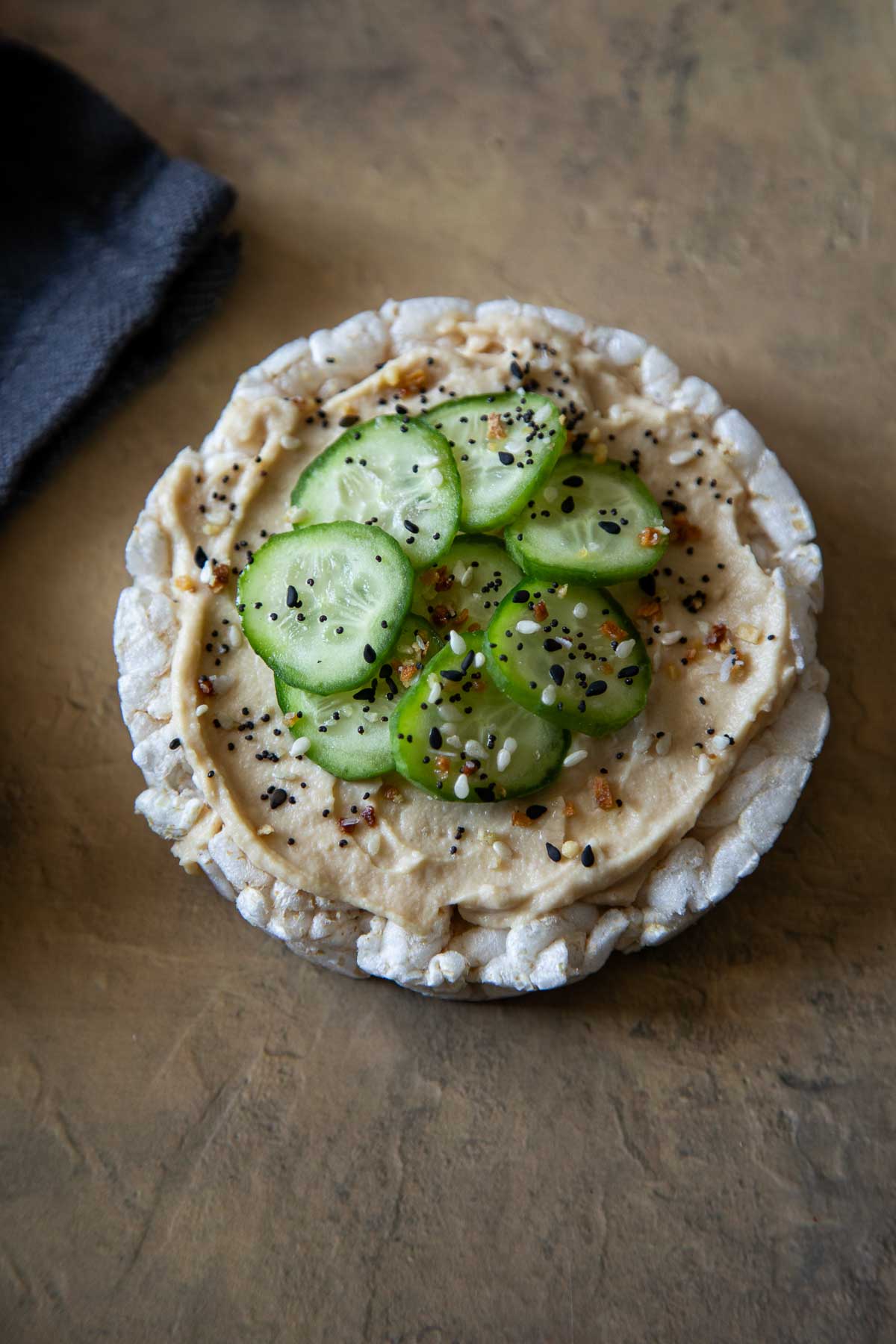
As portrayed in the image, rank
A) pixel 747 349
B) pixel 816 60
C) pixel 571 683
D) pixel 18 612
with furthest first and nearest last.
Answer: pixel 816 60 < pixel 747 349 < pixel 18 612 < pixel 571 683

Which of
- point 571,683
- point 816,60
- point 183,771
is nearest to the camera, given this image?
point 571,683

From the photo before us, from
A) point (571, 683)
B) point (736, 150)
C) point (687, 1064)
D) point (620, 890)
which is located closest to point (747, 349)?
point (736, 150)

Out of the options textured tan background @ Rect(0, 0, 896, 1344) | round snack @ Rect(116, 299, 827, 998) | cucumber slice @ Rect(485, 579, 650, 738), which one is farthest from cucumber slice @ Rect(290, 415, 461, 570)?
textured tan background @ Rect(0, 0, 896, 1344)

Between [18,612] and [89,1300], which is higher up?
[18,612]

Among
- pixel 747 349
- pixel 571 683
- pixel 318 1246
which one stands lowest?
pixel 318 1246

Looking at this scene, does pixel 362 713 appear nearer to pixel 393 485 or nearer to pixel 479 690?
pixel 479 690

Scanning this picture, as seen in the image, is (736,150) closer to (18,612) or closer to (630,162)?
(630,162)
